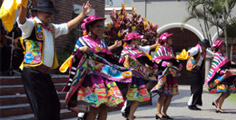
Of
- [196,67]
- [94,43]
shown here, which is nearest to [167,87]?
[196,67]

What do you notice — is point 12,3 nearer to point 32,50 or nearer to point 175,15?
point 32,50

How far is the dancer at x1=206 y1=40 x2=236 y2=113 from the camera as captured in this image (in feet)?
33.8

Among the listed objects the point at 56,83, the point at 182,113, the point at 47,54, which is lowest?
the point at 182,113

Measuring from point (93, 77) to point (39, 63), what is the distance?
3.41 ft

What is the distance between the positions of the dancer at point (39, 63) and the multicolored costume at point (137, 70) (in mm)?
2982

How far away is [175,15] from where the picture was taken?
1052 inches

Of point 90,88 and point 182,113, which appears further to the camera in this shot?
point 182,113

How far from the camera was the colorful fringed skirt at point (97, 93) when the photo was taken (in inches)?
204

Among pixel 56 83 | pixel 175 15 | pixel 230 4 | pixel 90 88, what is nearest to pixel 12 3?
pixel 90 88

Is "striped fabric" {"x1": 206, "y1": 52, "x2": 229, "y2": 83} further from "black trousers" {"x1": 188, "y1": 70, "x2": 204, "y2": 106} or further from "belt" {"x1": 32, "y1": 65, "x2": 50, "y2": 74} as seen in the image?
"belt" {"x1": 32, "y1": 65, "x2": 50, "y2": 74}

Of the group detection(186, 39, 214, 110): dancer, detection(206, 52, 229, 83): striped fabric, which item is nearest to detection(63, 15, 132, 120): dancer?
detection(186, 39, 214, 110): dancer

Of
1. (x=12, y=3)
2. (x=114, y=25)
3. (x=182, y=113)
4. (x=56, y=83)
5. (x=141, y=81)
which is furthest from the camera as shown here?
(x=114, y=25)

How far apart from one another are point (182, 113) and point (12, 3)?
684 centimetres

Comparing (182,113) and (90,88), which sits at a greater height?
(90,88)
